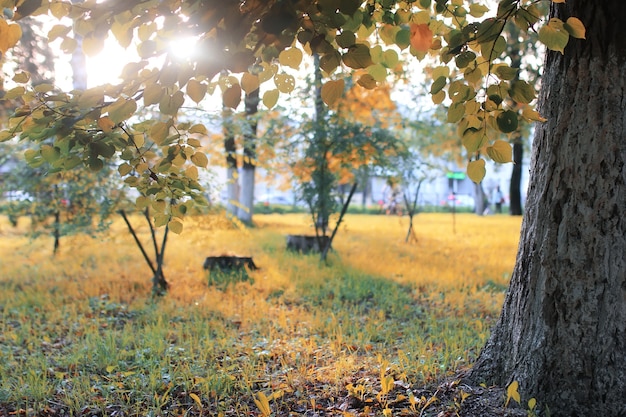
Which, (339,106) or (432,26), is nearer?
(432,26)

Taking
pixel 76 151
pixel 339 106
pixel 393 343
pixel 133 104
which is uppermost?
pixel 339 106

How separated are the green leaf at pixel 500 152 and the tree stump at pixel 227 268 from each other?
4.60 m

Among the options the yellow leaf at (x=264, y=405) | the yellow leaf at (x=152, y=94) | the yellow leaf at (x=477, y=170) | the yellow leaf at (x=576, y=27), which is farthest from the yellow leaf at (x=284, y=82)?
the yellow leaf at (x=264, y=405)

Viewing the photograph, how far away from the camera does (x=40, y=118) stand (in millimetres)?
1722

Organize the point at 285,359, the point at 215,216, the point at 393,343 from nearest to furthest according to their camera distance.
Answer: the point at 285,359, the point at 393,343, the point at 215,216

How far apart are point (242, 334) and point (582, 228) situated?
2648 mm

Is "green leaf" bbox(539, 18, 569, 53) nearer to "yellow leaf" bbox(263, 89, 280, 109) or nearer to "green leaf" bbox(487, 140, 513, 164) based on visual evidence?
"green leaf" bbox(487, 140, 513, 164)

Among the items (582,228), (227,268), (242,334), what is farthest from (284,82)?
(227,268)

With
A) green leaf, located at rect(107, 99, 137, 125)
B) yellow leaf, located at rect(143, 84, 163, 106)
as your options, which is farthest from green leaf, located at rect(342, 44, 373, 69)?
green leaf, located at rect(107, 99, 137, 125)

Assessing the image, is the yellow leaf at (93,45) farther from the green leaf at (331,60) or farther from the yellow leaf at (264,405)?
the yellow leaf at (264,405)

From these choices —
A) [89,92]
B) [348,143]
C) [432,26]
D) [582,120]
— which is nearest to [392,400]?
[582,120]

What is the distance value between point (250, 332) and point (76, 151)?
95.1 inches

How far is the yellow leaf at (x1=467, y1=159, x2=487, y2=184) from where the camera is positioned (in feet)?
5.87

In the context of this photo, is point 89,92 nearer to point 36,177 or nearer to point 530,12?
point 530,12
